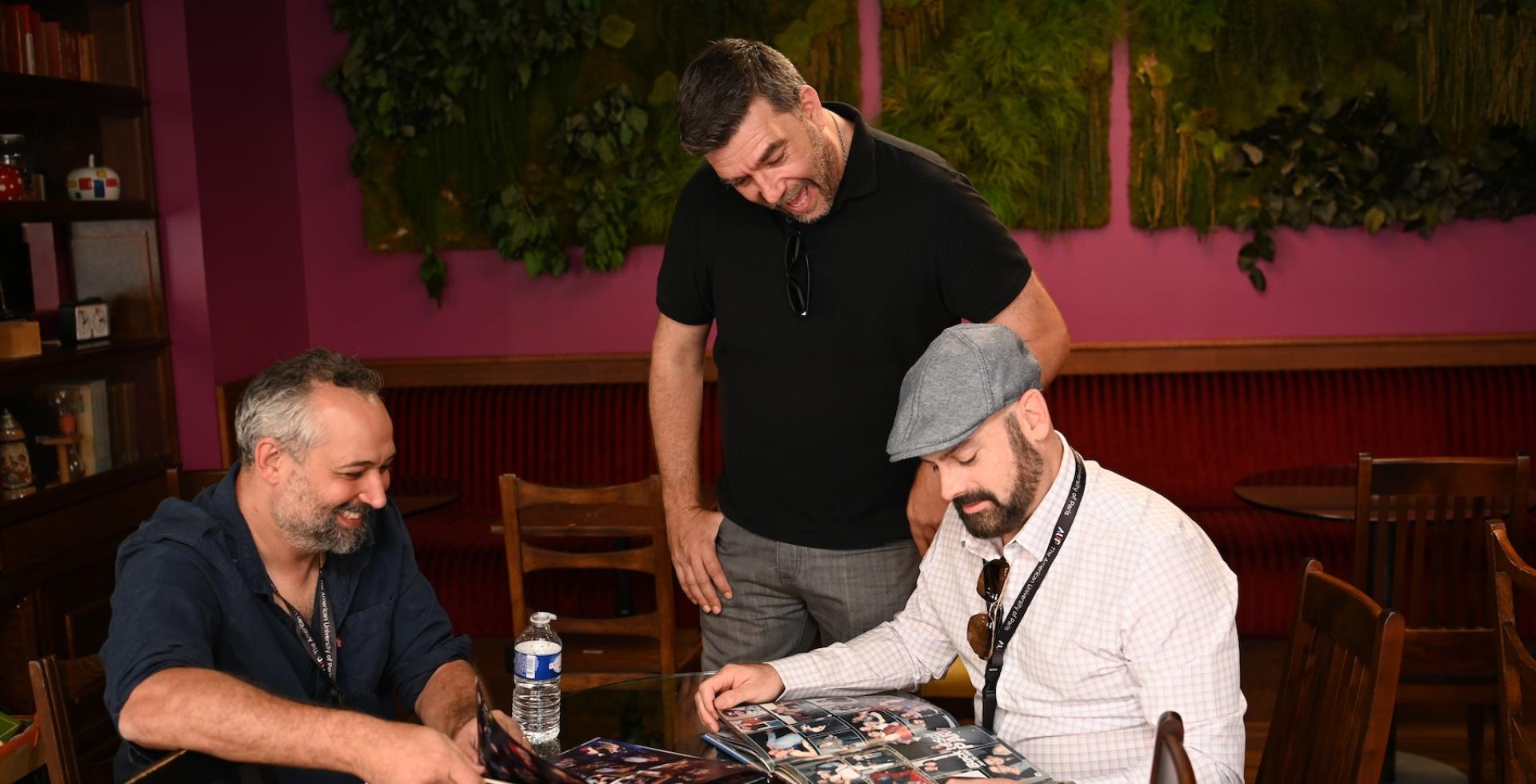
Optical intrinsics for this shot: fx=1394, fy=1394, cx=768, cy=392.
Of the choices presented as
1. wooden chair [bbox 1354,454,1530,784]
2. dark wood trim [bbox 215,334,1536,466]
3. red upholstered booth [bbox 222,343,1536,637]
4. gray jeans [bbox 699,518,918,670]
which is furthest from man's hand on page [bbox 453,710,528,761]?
dark wood trim [bbox 215,334,1536,466]

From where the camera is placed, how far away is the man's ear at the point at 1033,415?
193 centimetres

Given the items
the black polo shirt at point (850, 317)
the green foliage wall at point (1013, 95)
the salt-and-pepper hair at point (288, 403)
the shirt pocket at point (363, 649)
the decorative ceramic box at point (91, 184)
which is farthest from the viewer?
the green foliage wall at point (1013, 95)

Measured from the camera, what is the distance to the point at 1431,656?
3594 millimetres

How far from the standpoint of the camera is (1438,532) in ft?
12.2

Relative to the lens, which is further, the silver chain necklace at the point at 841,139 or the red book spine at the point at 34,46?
the red book spine at the point at 34,46

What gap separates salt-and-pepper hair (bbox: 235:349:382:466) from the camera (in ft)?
7.02

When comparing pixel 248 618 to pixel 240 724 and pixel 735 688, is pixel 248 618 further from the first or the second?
pixel 735 688

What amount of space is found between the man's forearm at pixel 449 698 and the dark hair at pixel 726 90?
95cm

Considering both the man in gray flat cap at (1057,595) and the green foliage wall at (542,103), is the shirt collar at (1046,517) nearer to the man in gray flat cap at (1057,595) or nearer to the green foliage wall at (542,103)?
the man in gray flat cap at (1057,595)

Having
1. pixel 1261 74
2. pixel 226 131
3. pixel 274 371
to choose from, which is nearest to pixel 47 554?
pixel 226 131

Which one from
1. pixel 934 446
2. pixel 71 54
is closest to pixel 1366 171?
pixel 934 446

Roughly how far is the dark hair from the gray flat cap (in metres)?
0.57

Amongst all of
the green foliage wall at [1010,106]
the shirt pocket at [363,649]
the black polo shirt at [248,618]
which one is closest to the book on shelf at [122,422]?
the green foliage wall at [1010,106]

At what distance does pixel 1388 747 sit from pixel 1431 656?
26cm
